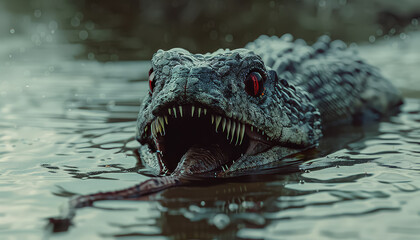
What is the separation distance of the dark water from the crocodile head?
0.81 feet

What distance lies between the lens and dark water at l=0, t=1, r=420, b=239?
2951 mm

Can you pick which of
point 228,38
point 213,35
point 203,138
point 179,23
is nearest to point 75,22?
point 179,23

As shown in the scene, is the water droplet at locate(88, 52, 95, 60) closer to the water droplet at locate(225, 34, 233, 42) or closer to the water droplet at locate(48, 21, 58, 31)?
the water droplet at locate(225, 34, 233, 42)

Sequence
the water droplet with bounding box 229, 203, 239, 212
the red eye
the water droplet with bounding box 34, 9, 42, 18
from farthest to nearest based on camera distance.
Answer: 1. the water droplet with bounding box 34, 9, 42, 18
2. the red eye
3. the water droplet with bounding box 229, 203, 239, 212

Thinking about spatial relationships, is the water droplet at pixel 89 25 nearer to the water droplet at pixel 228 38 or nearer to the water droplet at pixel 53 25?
the water droplet at pixel 53 25

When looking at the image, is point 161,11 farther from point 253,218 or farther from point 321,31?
point 253,218

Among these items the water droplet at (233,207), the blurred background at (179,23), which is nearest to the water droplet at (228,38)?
the blurred background at (179,23)

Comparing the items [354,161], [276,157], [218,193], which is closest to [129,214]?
[218,193]

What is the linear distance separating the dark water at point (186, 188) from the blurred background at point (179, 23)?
472 centimetres

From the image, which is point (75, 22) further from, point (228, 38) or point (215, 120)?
point (215, 120)

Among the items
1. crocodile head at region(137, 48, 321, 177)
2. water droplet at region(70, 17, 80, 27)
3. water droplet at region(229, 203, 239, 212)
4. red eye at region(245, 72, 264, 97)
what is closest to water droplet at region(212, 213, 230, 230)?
water droplet at region(229, 203, 239, 212)

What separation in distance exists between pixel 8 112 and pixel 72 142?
67.6 inches

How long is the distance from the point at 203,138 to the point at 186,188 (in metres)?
0.62

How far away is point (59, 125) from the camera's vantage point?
5809mm
